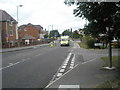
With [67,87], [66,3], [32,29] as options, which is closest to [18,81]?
[67,87]

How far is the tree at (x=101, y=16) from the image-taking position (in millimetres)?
8806

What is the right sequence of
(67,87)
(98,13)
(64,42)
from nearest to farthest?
(67,87)
(98,13)
(64,42)

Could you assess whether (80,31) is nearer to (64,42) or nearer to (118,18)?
(118,18)

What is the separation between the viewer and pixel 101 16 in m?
9.32

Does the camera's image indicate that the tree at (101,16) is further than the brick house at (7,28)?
No

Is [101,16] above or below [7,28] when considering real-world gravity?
below

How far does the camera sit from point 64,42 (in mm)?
49562

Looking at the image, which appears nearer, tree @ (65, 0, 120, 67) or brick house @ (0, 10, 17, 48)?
tree @ (65, 0, 120, 67)

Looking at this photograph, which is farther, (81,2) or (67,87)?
(81,2)

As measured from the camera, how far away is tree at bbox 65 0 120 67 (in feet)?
28.9

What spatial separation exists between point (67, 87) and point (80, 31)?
4.98 meters

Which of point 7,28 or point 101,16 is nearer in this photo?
point 101,16

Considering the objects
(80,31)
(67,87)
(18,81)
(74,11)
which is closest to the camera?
(67,87)

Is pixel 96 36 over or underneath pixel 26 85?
over
